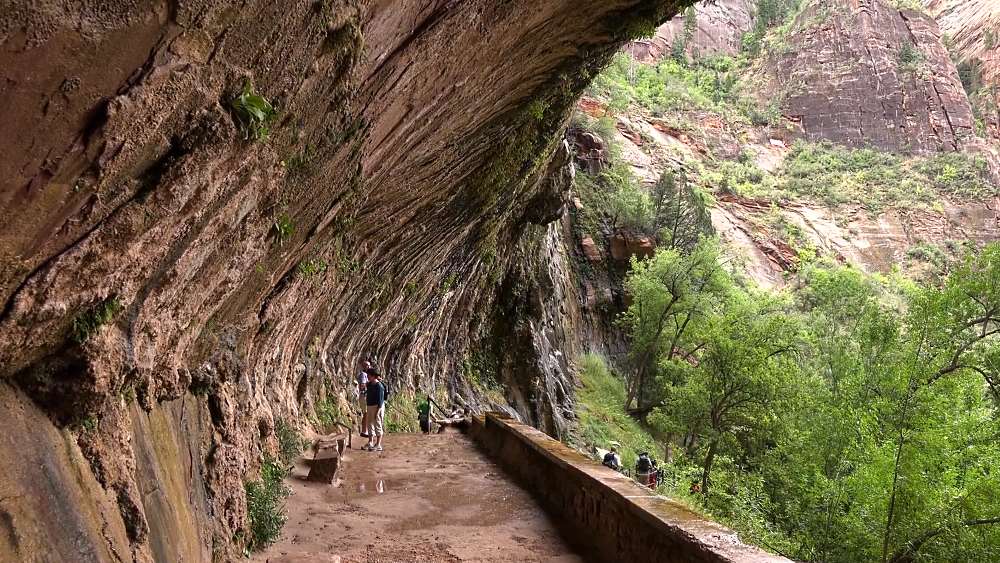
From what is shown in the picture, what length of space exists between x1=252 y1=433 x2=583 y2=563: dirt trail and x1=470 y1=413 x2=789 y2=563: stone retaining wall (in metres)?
0.27

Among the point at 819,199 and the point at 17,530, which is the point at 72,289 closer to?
the point at 17,530

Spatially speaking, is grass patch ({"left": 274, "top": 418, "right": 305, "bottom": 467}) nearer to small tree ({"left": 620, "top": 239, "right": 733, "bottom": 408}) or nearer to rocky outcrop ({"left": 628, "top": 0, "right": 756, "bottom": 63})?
small tree ({"left": 620, "top": 239, "right": 733, "bottom": 408})

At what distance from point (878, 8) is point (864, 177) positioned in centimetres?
2944

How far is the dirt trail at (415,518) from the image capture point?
6.36 m

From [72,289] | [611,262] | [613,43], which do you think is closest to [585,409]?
[611,262]

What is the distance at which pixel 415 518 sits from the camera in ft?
25.4

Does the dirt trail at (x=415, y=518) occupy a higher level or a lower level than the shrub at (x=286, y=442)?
lower

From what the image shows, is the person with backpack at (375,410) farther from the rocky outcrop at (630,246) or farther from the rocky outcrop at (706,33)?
the rocky outcrop at (706,33)

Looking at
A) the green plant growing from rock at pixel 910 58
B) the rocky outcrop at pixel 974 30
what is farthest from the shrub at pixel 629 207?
the rocky outcrop at pixel 974 30

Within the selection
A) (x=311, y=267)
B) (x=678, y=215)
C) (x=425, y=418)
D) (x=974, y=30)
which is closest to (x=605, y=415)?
(x=678, y=215)

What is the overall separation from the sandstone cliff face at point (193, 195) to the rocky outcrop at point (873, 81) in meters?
78.0

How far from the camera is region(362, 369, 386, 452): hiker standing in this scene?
12023 millimetres

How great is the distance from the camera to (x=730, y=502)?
1734cm

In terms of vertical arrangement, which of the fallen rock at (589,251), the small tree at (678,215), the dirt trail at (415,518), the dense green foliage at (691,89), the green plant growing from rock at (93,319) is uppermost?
the dense green foliage at (691,89)
